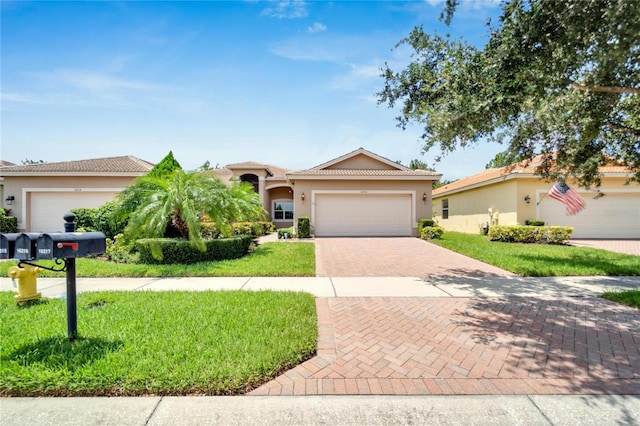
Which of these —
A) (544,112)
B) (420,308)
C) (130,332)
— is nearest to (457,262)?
(420,308)

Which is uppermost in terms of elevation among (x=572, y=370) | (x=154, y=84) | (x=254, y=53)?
(x=254, y=53)

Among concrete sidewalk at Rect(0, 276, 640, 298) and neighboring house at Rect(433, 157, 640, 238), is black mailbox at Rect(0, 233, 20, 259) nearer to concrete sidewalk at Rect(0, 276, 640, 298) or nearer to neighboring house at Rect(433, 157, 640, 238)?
concrete sidewalk at Rect(0, 276, 640, 298)

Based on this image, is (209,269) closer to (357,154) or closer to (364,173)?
(364,173)

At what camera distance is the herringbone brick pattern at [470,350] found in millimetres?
2779

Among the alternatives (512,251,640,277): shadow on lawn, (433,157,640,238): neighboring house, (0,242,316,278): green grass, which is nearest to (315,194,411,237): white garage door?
(433,157,640,238): neighboring house

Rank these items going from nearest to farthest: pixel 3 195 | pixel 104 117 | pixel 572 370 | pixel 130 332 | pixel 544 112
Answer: pixel 572 370 < pixel 130 332 < pixel 544 112 < pixel 104 117 < pixel 3 195

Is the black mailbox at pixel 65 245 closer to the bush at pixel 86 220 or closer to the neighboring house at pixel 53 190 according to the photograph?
the bush at pixel 86 220

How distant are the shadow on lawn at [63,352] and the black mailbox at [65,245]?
3.56 feet

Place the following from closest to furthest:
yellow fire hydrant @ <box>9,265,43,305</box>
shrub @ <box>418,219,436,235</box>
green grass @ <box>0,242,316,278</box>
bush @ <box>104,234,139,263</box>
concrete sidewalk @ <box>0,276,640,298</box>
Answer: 1. yellow fire hydrant @ <box>9,265,43,305</box>
2. concrete sidewalk @ <box>0,276,640,298</box>
3. green grass @ <box>0,242,316,278</box>
4. bush @ <box>104,234,139,263</box>
5. shrub @ <box>418,219,436,235</box>

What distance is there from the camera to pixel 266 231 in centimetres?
1886

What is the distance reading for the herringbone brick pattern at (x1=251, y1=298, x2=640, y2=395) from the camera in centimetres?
278

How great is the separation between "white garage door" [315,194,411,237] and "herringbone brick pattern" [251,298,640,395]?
1102cm

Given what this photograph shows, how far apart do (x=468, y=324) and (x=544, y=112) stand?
339 cm

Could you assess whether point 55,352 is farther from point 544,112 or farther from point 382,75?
point 382,75
